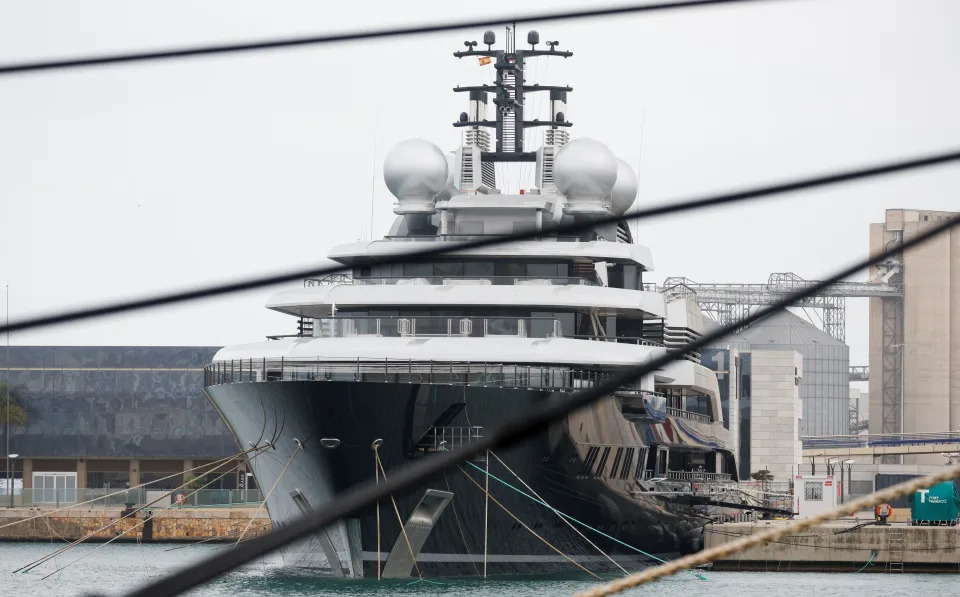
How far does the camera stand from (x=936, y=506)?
122 feet

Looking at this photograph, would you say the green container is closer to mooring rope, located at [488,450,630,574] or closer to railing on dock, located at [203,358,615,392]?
mooring rope, located at [488,450,630,574]

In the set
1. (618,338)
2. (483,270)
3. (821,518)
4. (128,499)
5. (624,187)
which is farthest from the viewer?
(128,499)

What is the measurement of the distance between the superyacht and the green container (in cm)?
716

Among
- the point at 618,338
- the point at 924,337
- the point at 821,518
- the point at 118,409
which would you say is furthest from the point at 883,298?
the point at 821,518

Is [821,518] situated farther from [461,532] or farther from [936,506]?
[936,506]

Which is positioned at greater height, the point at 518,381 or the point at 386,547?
the point at 518,381

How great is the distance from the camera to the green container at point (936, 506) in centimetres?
3706

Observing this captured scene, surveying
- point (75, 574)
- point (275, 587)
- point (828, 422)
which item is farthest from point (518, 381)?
point (828, 422)

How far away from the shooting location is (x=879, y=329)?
9981cm

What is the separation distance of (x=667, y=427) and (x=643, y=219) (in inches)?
1066

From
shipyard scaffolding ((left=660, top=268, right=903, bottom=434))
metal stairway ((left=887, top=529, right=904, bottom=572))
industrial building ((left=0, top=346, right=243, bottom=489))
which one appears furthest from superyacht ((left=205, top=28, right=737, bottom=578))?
shipyard scaffolding ((left=660, top=268, right=903, bottom=434))

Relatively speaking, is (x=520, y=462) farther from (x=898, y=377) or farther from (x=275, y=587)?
(x=898, y=377)

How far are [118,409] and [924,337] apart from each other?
178ft

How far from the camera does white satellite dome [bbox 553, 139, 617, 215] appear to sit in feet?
105
